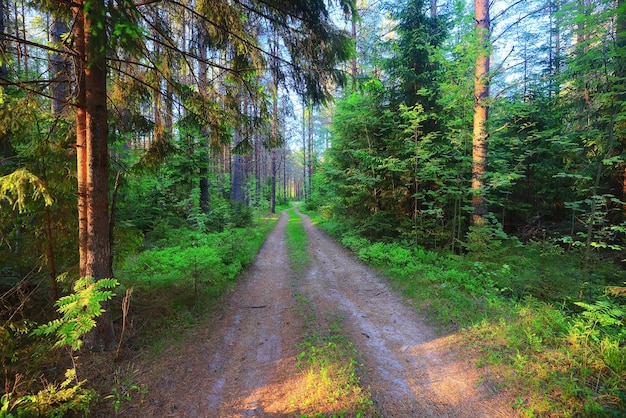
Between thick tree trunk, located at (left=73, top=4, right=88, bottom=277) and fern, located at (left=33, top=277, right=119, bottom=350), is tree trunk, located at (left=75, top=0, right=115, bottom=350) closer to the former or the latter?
thick tree trunk, located at (left=73, top=4, right=88, bottom=277)

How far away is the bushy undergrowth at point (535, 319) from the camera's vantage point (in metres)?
3.22

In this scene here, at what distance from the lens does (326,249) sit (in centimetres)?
1252

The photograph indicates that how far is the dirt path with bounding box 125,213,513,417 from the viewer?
3330 mm

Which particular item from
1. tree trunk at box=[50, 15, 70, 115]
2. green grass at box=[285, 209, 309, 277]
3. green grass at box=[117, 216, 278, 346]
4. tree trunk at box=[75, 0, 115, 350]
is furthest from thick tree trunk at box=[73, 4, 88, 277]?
green grass at box=[285, 209, 309, 277]

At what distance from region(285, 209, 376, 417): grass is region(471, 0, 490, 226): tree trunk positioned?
251 inches

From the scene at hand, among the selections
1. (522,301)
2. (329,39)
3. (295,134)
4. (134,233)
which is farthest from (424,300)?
(295,134)

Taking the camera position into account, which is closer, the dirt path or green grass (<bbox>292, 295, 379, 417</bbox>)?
green grass (<bbox>292, 295, 379, 417</bbox>)

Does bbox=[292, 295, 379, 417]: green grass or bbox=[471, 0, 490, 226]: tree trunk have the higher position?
bbox=[471, 0, 490, 226]: tree trunk

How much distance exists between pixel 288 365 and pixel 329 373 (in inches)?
29.6

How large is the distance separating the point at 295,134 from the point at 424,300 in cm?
3404

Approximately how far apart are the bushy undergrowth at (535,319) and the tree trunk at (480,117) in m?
1.69

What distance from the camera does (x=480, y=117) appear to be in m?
8.42

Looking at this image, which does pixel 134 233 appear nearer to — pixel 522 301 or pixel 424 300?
pixel 424 300

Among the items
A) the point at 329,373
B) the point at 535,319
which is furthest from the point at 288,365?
the point at 535,319
